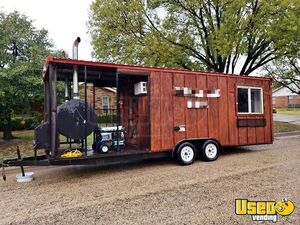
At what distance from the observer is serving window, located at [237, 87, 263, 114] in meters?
8.45

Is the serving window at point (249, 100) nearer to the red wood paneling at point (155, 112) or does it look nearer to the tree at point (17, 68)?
the red wood paneling at point (155, 112)

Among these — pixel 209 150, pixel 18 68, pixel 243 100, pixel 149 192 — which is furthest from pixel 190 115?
pixel 18 68

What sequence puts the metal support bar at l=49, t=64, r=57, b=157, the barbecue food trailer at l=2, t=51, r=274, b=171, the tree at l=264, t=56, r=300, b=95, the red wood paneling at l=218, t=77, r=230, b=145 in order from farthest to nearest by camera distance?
1. the tree at l=264, t=56, r=300, b=95
2. the red wood paneling at l=218, t=77, r=230, b=145
3. the barbecue food trailer at l=2, t=51, r=274, b=171
4. the metal support bar at l=49, t=64, r=57, b=157

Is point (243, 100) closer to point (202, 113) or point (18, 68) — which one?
point (202, 113)

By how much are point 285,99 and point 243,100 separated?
149ft

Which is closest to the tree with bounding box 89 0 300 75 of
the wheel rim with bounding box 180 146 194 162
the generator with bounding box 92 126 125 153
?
the wheel rim with bounding box 180 146 194 162

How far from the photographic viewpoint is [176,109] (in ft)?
24.0

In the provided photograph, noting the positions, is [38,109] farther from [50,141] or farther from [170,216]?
[170,216]

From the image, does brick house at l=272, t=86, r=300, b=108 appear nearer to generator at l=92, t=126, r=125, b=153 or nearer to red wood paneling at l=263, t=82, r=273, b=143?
red wood paneling at l=263, t=82, r=273, b=143

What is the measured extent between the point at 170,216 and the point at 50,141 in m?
3.27

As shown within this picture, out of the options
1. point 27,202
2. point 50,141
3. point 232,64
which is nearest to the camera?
point 27,202

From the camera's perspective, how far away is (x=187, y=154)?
7.34m

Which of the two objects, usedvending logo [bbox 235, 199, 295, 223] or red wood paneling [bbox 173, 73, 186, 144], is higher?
red wood paneling [bbox 173, 73, 186, 144]

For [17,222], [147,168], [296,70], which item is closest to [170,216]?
[17,222]
